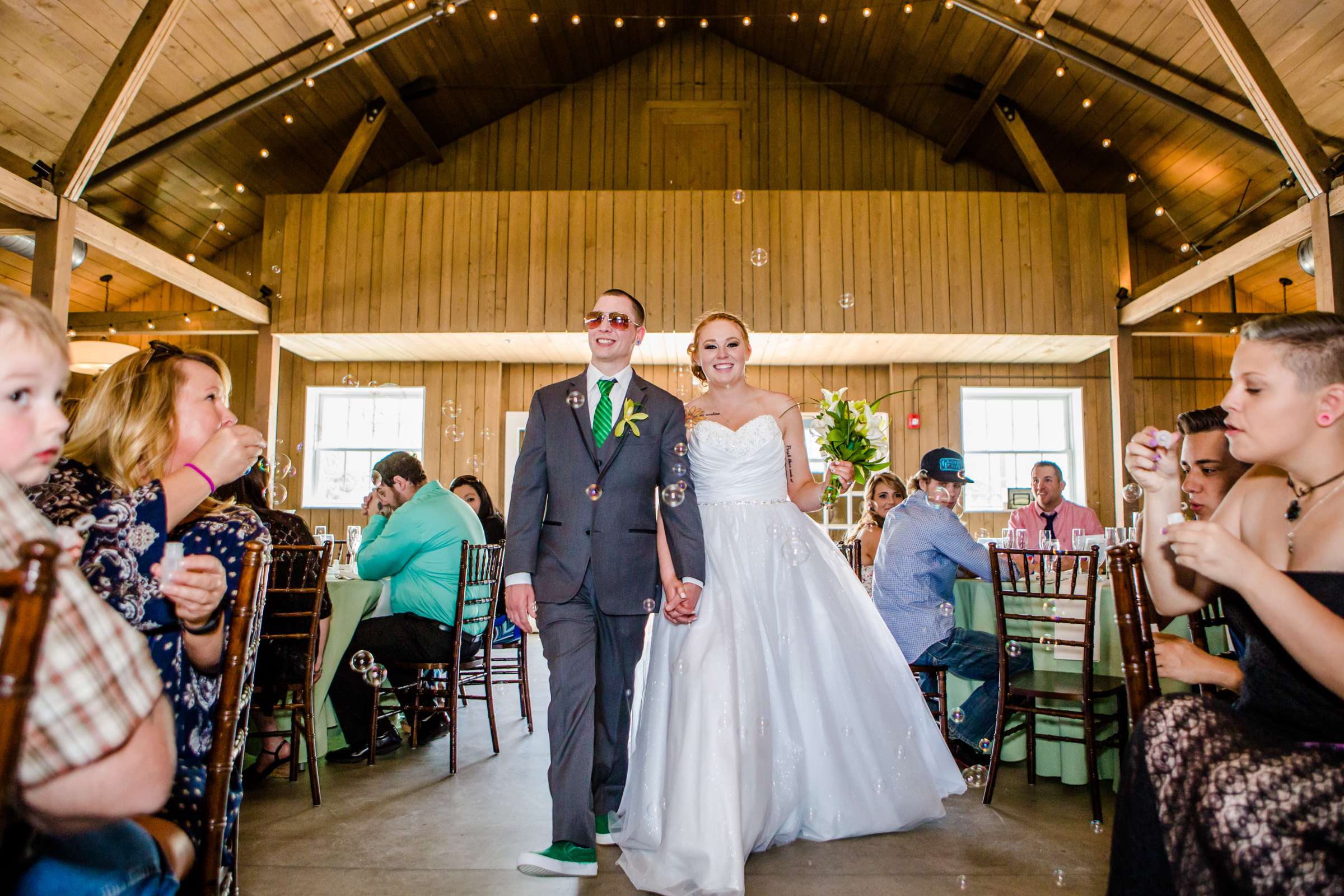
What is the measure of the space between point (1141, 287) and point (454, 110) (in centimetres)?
804

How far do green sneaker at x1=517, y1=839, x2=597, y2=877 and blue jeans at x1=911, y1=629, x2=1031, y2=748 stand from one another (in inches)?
73.7

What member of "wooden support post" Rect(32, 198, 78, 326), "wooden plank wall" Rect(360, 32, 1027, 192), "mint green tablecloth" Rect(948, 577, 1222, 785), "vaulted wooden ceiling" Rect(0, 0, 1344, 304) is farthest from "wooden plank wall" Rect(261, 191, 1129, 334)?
"mint green tablecloth" Rect(948, 577, 1222, 785)

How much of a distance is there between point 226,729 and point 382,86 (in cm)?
929

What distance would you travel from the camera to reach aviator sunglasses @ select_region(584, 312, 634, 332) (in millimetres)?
2908

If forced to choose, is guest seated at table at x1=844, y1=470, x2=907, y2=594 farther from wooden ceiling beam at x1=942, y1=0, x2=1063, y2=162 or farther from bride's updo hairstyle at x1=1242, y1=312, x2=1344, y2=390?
wooden ceiling beam at x1=942, y1=0, x2=1063, y2=162

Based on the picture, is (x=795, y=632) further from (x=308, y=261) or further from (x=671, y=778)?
(x=308, y=261)

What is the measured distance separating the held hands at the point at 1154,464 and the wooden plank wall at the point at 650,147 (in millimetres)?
9669

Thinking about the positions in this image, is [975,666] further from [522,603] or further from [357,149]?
[357,149]

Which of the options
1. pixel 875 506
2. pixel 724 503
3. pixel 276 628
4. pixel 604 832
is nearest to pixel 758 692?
pixel 724 503

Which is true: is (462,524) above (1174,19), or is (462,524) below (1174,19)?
below

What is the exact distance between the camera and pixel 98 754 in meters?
0.88

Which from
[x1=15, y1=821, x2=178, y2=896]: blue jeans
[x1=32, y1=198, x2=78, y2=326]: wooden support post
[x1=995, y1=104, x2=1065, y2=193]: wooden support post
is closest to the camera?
[x1=15, y1=821, x2=178, y2=896]: blue jeans

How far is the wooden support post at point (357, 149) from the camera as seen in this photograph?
31.3ft

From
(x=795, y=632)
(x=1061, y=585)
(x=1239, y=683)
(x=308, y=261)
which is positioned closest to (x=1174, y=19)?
(x=1061, y=585)
